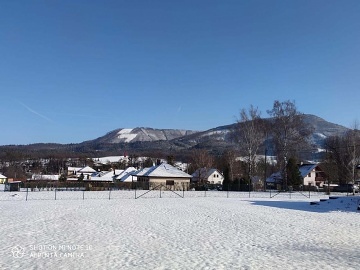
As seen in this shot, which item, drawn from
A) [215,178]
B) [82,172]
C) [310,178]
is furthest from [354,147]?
[82,172]

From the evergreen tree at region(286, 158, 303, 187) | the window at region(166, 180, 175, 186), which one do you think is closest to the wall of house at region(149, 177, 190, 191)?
the window at region(166, 180, 175, 186)

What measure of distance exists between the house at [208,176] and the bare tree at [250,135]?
20.7 metres

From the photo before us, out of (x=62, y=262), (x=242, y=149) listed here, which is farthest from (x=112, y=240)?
(x=242, y=149)

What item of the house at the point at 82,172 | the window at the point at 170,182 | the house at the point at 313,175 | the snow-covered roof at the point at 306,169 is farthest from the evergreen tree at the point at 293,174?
the house at the point at 82,172

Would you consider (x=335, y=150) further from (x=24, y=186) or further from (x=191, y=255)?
(x=191, y=255)

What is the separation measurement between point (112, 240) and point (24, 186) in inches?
2089

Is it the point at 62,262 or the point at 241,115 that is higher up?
the point at 241,115

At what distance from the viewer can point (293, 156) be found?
208ft

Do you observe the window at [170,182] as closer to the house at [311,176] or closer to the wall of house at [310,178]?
the house at [311,176]

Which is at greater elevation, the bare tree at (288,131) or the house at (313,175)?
the bare tree at (288,131)

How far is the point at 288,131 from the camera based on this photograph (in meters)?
57.9

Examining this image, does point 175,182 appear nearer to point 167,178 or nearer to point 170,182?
point 170,182

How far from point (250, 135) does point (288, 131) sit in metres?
6.24

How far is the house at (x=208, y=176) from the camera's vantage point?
263 feet
